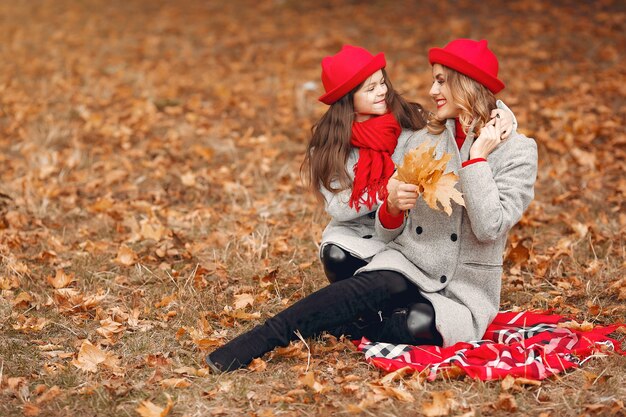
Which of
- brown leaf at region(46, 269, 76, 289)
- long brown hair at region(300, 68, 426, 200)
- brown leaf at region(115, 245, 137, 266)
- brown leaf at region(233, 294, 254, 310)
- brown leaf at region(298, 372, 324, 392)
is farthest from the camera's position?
brown leaf at region(115, 245, 137, 266)

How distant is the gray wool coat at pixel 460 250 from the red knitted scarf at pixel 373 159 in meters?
0.14

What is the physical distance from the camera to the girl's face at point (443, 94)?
3.41 metres

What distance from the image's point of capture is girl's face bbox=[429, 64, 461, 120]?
341 cm

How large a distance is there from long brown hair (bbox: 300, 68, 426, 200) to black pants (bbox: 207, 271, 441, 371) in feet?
1.68

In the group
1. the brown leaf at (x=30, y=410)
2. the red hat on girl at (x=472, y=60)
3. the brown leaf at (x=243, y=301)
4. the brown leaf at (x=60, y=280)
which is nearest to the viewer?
the brown leaf at (x=30, y=410)

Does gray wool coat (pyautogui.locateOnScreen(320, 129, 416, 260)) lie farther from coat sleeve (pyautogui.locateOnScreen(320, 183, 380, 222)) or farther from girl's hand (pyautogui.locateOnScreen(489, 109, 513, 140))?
girl's hand (pyautogui.locateOnScreen(489, 109, 513, 140))

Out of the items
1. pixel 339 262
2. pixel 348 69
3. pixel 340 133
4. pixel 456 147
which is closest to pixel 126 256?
pixel 339 262

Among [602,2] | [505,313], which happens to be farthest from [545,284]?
[602,2]

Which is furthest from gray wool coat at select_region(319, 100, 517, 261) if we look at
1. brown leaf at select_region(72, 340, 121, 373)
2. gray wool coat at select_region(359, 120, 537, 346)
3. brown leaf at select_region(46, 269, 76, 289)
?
brown leaf at select_region(46, 269, 76, 289)

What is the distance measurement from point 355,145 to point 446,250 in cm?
66

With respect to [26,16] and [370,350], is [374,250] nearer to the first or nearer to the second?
[370,350]

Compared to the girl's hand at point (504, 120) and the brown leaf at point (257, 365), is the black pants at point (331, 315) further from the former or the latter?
the girl's hand at point (504, 120)

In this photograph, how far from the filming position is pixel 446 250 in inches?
136

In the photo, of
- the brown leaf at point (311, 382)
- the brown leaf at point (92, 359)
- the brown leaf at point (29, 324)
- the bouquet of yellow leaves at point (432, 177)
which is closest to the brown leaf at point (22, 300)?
the brown leaf at point (29, 324)
